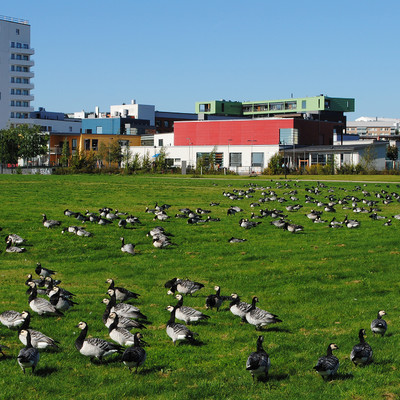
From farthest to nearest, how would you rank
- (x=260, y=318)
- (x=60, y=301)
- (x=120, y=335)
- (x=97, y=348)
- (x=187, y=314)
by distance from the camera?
(x=60, y=301) → (x=187, y=314) → (x=260, y=318) → (x=120, y=335) → (x=97, y=348)

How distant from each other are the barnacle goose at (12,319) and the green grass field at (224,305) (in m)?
0.16

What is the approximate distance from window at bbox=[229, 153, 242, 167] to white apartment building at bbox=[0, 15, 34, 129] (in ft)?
248

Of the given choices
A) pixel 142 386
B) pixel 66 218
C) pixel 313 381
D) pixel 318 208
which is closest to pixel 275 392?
pixel 313 381

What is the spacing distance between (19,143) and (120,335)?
419 ft

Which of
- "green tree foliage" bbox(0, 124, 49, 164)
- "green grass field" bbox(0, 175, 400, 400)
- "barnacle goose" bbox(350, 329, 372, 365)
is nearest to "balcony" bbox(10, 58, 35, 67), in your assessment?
"green tree foliage" bbox(0, 124, 49, 164)

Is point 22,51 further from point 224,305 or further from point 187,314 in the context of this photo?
point 187,314

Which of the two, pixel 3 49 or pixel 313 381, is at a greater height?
pixel 3 49

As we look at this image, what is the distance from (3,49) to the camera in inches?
6885

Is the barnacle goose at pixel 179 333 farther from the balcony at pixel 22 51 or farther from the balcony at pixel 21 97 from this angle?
the balcony at pixel 22 51

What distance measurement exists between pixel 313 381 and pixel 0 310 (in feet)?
27.4

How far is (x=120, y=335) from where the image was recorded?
1245 centimetres

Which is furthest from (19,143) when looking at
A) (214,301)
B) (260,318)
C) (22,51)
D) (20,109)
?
(260,318)

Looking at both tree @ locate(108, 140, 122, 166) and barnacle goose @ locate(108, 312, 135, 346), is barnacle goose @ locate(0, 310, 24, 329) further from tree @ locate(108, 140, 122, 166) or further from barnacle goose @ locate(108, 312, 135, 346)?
tree @ locate(108, 140, 122, 166)

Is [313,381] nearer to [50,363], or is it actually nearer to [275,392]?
[275,392]
